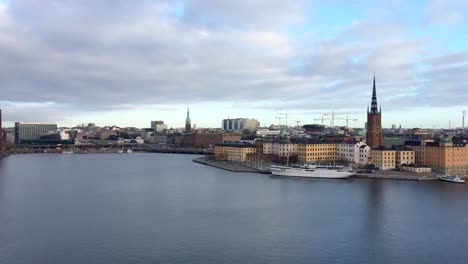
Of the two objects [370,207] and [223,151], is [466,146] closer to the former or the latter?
[370,207]

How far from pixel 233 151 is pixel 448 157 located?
45.4 ft

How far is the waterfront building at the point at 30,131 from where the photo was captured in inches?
2562

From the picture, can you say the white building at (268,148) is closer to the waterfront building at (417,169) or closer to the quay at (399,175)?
the quay at (399,175)

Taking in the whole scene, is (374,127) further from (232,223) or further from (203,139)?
(203,139)

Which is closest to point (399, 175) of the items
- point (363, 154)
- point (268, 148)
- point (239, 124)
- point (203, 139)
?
point (363, 154)

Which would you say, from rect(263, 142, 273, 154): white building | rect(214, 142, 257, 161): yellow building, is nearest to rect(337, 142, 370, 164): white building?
rect(263, 142, 273, 154): white building

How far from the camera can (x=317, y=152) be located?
91.6 feet

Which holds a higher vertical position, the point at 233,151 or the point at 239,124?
the point at 239,124

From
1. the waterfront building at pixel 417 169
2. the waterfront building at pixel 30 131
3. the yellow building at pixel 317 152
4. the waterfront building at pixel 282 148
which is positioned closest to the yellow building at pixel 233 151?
the waterfront building at pixel 282 148

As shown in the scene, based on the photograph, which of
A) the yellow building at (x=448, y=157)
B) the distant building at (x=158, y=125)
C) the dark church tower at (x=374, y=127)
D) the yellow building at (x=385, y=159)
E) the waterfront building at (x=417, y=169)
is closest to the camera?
the waterfront building at (x=417, y=169)

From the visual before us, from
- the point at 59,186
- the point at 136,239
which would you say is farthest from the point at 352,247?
the point at 59,186

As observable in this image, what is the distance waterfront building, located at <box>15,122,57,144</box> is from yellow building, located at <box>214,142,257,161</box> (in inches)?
1519

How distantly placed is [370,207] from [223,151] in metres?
20.2

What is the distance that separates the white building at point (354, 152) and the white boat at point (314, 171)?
285 centimetres
